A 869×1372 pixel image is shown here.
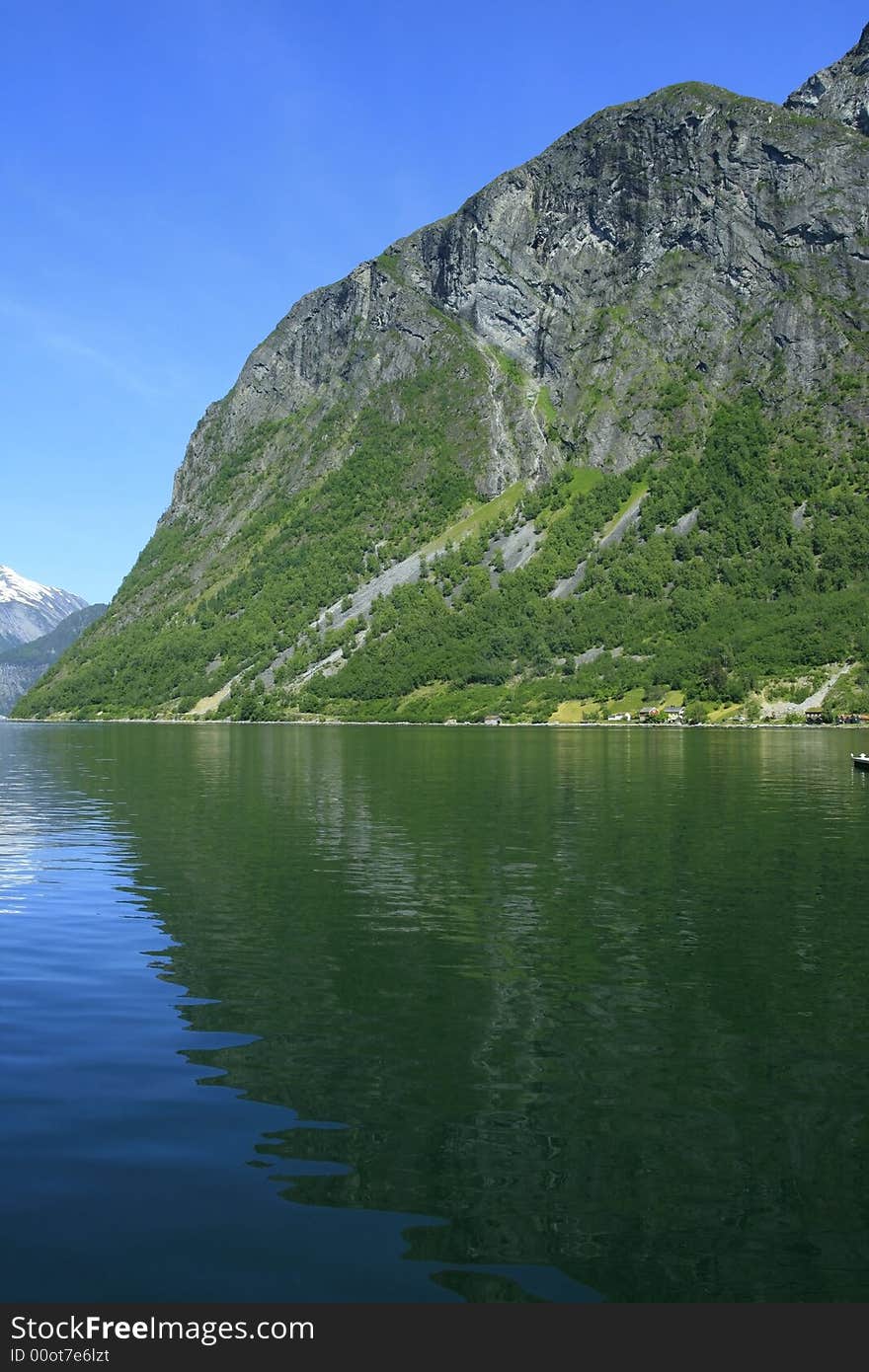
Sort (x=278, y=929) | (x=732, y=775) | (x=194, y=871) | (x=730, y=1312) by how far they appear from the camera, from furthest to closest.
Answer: (x=732, y=775) → (x=194, y=871) → (x=278, y=929) → (x=730, y=1312)

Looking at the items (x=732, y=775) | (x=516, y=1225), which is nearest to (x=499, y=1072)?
(x=516, y=1225)

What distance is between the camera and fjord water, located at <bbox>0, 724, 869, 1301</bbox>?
14930 millimetres

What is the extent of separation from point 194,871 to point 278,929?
42.8ft

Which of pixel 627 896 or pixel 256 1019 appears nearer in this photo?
pixel 256 1019

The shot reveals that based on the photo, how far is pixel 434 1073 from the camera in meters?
22.3

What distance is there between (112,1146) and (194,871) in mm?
29814

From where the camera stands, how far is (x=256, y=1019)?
2617 cm

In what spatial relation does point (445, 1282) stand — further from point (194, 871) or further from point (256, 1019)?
point (194, 871)

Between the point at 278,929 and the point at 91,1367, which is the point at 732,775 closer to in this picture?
the point at 278,929

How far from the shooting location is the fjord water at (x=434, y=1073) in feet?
49.0

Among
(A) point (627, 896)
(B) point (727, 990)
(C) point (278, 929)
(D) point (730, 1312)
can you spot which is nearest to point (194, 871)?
(C) point (278, 929)

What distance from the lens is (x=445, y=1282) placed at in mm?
14266

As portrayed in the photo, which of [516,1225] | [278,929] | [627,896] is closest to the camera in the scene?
[516,1225]

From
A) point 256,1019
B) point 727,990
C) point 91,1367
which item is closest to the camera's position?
point 91,1367
